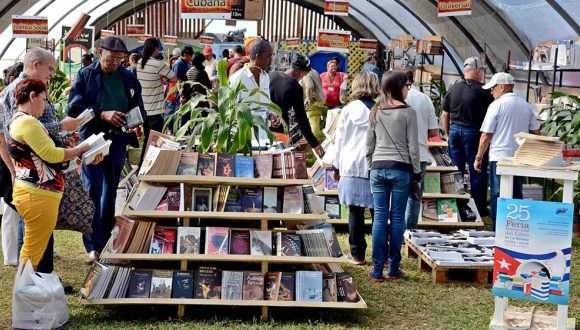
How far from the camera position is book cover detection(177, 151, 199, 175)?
5.55 m

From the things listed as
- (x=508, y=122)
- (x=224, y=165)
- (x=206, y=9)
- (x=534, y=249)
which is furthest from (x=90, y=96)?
(x=206, y=9)

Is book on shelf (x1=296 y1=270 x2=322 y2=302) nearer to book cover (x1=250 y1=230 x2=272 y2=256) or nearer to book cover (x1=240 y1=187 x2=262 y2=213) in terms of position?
book cover (x1=250 y1=230 x2=272 y2=256)

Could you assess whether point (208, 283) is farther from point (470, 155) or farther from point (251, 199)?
point (470, 155)

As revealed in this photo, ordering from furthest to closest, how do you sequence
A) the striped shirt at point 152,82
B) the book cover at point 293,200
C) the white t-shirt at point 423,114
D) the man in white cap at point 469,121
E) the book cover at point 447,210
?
the striped shirt at point 152,82, the man in white cap at point 469,121, the book cover at point 447,210, the white t-shirt at point 423,114, the book cover at point 293,200

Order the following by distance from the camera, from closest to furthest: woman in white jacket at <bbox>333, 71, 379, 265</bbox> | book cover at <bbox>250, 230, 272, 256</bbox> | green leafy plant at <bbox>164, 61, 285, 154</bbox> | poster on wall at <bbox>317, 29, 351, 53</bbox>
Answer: book cover at <bbox>250, 230, 272, 256</bbox> < green leafy plant at <bbox>164, 61, 285, 154</bbox> < woman in white jacket at <bbox>333, 71, 379, 265</bbox> < poster on wall at <bbox>317, 29, 351, 53</bbox>

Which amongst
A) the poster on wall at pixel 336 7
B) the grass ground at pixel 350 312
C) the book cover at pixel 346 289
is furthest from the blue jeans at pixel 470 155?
the poster on wall at pixel 336 7

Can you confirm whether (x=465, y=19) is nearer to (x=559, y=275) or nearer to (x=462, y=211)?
(x=462, y=211)

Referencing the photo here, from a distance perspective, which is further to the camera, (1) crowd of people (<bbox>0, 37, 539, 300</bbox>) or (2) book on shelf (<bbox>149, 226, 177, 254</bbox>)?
(2) book on shelf (<bbox>149, 226, 177, 254</bbox>)

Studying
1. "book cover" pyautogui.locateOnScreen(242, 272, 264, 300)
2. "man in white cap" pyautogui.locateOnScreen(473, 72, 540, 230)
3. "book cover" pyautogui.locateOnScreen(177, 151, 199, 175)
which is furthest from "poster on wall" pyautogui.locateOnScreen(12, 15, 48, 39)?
"book cover" pyautogui.locateOnScreen(242, 272, 264, 300)

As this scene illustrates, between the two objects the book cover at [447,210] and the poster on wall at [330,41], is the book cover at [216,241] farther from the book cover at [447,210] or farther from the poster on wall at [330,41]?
the poster on wall at [330,41]

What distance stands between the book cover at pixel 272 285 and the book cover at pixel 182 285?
0.45 metres

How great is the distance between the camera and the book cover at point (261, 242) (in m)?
5.48

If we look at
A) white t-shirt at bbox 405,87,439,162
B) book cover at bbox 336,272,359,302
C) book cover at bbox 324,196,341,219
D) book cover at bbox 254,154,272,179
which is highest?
white t-shirt at bbox 405,87,439,162

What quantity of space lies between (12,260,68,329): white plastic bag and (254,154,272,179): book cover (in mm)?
1409
